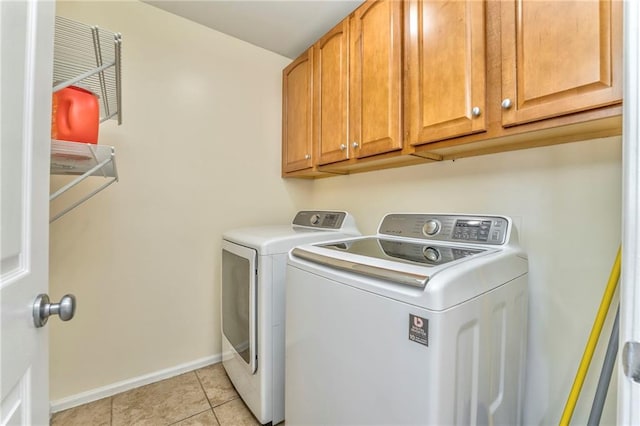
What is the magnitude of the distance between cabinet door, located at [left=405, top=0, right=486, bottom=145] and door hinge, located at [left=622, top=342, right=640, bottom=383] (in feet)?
2.78

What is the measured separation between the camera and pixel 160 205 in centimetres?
183

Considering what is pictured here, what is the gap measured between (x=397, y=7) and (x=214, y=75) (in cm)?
129

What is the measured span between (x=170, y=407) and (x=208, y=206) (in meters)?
1.21

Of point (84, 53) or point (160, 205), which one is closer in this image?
point (84, 53)

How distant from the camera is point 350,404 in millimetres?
930

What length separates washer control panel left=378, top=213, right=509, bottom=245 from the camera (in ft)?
3.79

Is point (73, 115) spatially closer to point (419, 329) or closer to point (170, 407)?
point (419, 329)

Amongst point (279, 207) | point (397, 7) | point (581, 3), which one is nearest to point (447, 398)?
point (581, 3)

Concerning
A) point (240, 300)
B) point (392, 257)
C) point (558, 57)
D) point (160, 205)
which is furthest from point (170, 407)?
point (558, 57)

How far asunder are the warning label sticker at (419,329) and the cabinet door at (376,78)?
2.95 ft

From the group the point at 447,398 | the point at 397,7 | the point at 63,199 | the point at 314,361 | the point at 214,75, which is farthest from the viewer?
the point at 214,75

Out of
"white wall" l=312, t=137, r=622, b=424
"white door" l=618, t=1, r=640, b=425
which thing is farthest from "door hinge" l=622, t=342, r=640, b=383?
"white wall" l=312, t=137, r=622, b=424

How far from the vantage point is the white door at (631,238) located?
0.45m

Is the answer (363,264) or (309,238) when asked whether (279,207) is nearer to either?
(309,238)
